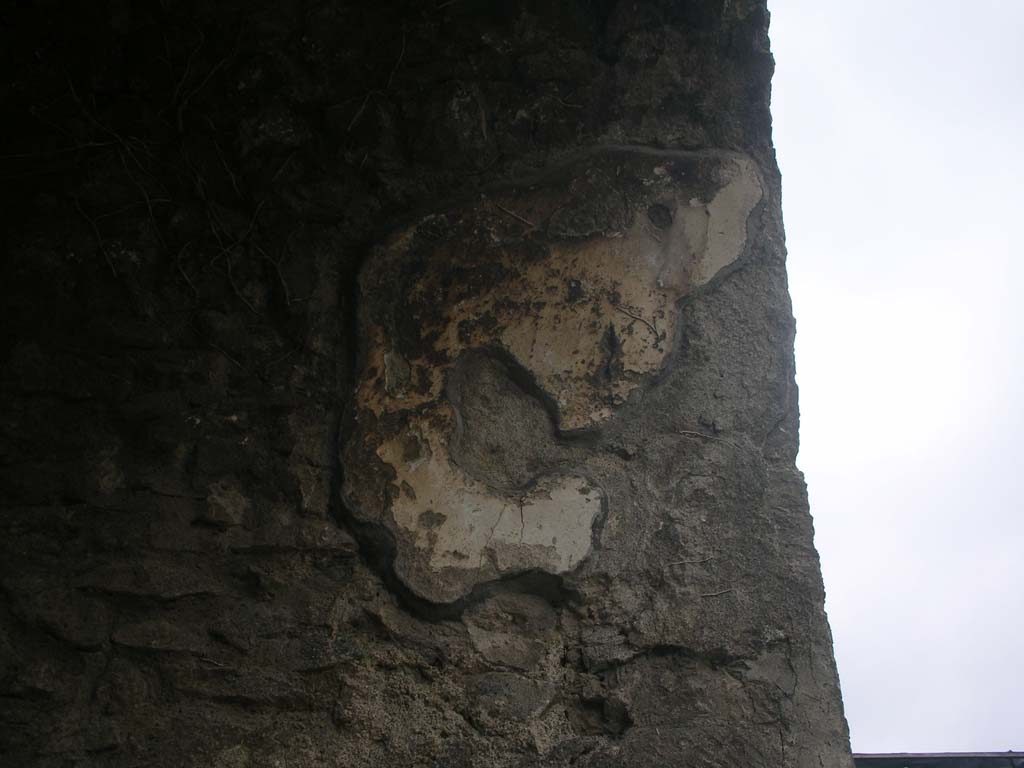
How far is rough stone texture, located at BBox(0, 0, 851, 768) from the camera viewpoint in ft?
4.82

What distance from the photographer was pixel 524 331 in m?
1.64

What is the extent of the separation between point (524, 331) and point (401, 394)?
21 cm

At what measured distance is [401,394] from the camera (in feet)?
5.30

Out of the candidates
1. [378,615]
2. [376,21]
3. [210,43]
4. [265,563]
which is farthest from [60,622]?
[376,21]

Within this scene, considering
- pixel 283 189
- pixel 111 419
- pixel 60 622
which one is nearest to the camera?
pixel 60 622

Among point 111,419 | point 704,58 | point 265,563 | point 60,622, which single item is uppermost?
point 704,58

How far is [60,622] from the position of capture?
1466 mm

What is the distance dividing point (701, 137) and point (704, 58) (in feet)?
0.44

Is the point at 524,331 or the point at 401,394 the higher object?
the point at 524,331

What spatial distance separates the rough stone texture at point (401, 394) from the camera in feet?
4.82

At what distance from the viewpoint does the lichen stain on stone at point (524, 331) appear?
5.10 ft

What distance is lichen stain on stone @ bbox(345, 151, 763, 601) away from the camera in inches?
61.2

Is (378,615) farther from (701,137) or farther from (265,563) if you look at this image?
(701,137)

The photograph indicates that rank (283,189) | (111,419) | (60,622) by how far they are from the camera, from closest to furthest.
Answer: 1. (60,622)
2. (111,419)
3. (283,189)
